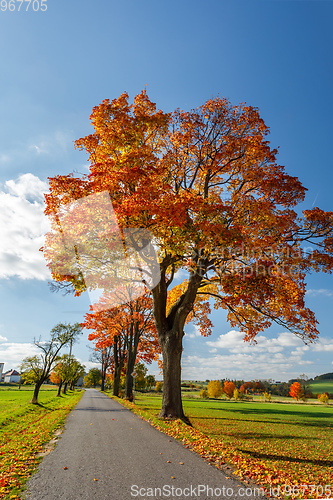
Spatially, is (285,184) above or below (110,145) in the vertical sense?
below

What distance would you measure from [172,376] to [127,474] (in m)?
7.35

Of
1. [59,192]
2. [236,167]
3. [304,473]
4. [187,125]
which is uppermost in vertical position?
[187,125]

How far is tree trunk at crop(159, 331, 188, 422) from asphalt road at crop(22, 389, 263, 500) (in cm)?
417

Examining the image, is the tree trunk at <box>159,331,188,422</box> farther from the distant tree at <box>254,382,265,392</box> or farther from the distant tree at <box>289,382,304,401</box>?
the distant tree at <box>254,382,265,392</box>

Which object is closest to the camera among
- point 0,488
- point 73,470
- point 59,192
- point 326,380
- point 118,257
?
point 0,488

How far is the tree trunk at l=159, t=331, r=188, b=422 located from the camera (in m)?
12.3

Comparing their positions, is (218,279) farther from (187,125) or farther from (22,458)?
(22,458)

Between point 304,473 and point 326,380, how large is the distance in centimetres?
18075

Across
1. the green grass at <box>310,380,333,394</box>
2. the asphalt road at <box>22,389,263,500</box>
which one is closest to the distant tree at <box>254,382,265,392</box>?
the green grass at <box>310,380,333,394</box>

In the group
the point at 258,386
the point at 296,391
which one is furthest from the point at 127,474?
the point at 258,386

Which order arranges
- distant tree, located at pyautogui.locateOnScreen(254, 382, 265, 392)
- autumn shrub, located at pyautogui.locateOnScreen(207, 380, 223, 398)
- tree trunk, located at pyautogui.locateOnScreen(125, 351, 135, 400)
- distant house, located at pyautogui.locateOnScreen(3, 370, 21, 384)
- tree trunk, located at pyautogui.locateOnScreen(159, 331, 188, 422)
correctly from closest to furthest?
1. tree trunk, located at pyautogui.locateOnScreen(159, 331, 188, 422)
2. tree trunk, located at pyautogui.locateOnScreen(125, 351, 135, 400)
3. autumn shrub, located at pyautogui.locateOnScreen(207, 380, 223, 398)
4. distant tree, located at pyautogui.locateOnScreen(254, 382, 265, 392)
5. distant house, located at pyautogui.locateOnScreen(3, 370, 21, 384)

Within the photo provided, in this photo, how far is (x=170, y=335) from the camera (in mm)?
13148

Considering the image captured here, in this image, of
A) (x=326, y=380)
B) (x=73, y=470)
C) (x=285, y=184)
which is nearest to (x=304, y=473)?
(x=73, y=470)

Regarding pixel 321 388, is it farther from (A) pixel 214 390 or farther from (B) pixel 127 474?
(B) pixel 127 474
